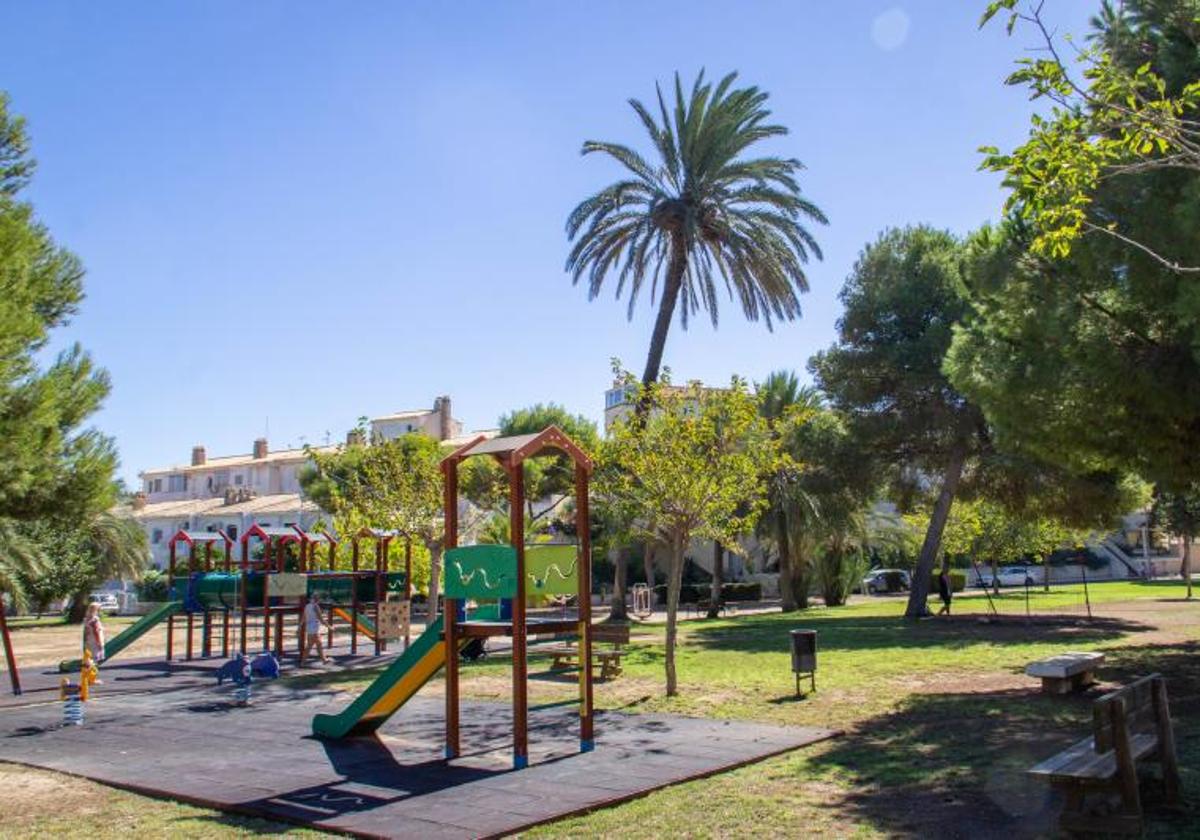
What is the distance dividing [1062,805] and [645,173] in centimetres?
2328

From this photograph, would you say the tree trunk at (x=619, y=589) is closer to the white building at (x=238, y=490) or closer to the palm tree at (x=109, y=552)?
the palm tree at (x=109, y=552)

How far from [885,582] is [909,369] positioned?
93.0ft

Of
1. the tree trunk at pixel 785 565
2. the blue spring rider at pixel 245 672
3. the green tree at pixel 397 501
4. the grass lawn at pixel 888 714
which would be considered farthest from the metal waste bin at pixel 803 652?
the tree trunk at pixel 785 565

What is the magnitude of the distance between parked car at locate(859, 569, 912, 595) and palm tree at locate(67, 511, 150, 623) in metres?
36.8

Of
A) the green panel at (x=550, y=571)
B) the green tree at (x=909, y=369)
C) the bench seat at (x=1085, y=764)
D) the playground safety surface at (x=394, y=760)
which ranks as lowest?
the playground safety surface at (x=394, y=760)

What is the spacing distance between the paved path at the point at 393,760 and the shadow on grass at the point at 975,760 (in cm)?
106

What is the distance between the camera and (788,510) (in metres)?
36.5

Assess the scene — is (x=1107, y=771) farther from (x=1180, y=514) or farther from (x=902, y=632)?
(x=1180, y=514)

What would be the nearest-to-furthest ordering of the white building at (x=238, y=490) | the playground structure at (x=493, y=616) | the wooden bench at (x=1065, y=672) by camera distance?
the playground structure at (x=493, y=616), the wooden bench at (x=1065, y=672), the white building at (x=238, y=490)

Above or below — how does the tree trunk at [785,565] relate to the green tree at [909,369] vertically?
below

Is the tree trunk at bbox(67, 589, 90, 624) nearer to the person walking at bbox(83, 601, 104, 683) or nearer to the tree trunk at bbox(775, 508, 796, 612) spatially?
the tree trunk at bbox(775, 508, 796, 612)

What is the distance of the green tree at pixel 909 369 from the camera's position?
30328mm

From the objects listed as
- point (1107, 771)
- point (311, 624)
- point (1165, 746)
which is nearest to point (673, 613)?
point (1165, 746)

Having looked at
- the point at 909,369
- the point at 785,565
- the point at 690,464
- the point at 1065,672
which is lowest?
the point at 1065,672
